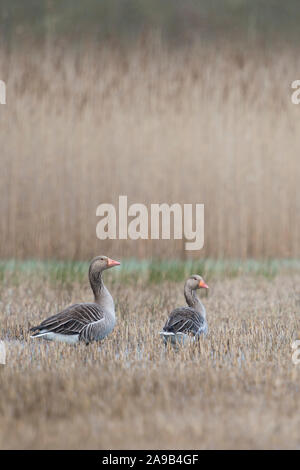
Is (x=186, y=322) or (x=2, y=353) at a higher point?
(x=186, y=322)

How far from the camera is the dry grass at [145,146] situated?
33.3 feet

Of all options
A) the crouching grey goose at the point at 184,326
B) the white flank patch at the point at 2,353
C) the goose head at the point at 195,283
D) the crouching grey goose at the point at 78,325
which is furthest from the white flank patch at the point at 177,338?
the white flank patch at the point at 2,353

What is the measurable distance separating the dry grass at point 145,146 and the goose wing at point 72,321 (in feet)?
14.6

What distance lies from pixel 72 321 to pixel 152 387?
1.17 m

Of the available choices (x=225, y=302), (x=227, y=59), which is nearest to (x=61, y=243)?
(x=225, y=302)

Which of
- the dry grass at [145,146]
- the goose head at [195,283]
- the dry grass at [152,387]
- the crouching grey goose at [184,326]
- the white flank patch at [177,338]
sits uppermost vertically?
the dry grass at [145,146]

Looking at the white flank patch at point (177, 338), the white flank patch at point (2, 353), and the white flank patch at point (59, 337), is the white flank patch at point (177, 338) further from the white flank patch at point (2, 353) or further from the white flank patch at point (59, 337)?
the white flank patch at point (2, 353)

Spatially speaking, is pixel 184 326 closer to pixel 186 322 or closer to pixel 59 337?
pixel 186 322

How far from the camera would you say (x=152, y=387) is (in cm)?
457

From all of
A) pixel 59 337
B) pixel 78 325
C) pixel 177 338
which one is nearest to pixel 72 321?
pixel 78 325

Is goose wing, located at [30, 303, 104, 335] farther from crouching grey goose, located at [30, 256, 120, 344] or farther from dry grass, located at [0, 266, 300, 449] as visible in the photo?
dry grass, located at [0, 266, 300, 449]

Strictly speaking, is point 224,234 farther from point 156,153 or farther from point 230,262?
point 156,153

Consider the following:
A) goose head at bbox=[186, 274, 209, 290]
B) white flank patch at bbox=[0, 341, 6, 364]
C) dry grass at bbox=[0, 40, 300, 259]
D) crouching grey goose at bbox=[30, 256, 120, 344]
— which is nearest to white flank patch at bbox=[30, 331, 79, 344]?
crouching grey goose at bbox=[30, 256, 120, 344]
